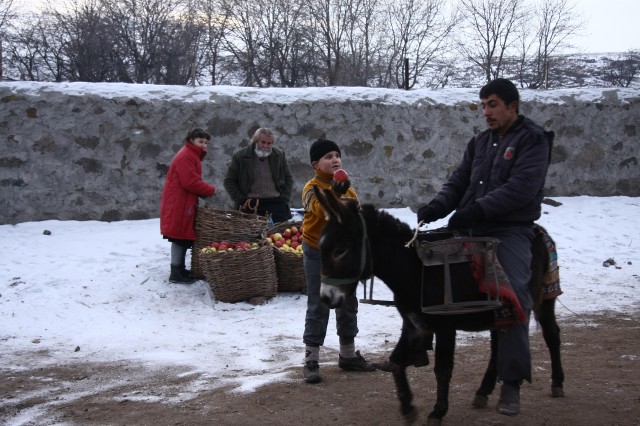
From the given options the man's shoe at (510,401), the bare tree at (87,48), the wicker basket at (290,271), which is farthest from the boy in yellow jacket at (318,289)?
the bare tree at (87,48)

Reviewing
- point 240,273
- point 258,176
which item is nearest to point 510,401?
point 240,273

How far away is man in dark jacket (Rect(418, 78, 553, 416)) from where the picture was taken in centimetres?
375

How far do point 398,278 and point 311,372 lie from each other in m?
1.48

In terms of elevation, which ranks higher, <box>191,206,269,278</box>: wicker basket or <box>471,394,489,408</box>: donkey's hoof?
<box>191,206,269,278</box>: wicker basket

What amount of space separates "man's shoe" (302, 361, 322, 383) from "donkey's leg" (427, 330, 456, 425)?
1200mm

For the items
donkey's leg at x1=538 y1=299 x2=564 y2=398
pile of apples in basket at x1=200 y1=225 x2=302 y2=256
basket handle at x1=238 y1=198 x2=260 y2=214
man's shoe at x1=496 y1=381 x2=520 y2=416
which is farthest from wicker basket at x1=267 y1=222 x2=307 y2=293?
man's shoe at x1=496 y1=381 x2=520 y2=416

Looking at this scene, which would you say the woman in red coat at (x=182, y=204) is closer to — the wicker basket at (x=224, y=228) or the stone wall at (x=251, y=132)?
the wicker basket at (x=224, y=228)

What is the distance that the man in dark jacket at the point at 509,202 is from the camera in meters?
3.75

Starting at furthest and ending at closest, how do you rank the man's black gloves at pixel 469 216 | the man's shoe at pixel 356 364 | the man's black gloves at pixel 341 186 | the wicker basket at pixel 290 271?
the wicker basket at pixel 290 271 < the man's shoe at pixel 356 364 < the man's black gloves at pixel 341 186 < the man's black gloves at pixel 469 216

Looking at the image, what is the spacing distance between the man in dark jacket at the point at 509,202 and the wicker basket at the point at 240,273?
3464mm

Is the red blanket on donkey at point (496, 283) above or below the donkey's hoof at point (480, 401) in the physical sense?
above

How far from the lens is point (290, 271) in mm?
7562

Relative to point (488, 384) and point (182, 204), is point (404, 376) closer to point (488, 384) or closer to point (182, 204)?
point (488, 384)

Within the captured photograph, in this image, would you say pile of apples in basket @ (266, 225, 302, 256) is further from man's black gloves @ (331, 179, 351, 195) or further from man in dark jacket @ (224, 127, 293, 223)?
man's black gloves @ (331, 179, 351, 195)
